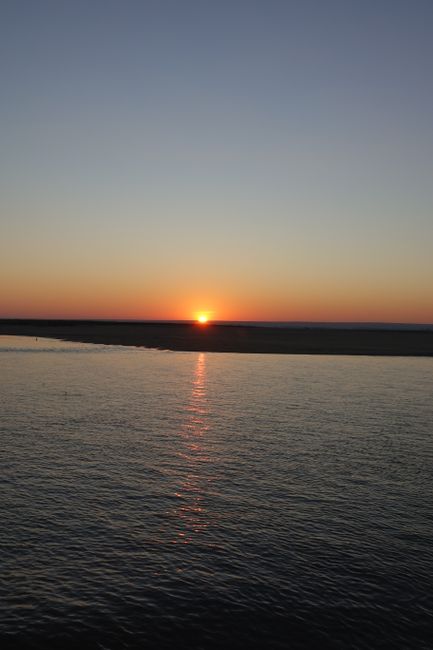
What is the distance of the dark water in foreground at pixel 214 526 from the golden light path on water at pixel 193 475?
0.35 feet

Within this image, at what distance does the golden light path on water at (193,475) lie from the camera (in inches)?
814

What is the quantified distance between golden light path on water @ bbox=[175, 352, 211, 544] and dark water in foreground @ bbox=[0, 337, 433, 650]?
0.11 meters

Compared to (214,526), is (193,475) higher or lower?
higher

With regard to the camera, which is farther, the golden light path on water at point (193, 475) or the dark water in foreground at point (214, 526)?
the golden light path on water at point (193, 475)

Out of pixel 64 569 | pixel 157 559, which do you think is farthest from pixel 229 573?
pixel 64 569

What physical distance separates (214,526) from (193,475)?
5.95 meters

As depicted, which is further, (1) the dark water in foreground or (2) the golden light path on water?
(2) the golden light path on water

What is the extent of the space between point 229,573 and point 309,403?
29.9m

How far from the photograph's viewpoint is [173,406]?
4450 cm

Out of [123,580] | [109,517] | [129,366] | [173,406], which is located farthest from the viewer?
[129,366]

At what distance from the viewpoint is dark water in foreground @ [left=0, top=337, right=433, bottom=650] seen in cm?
1485

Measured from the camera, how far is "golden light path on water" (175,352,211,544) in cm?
2069

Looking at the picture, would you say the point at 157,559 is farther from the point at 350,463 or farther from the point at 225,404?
the point at 225,404

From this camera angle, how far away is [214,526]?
2078 centimetres
